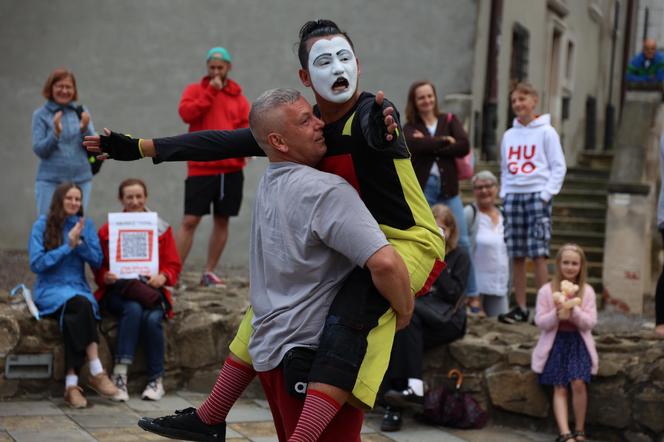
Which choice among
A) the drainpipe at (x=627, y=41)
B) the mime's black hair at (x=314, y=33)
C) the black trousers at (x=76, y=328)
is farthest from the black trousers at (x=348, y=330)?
the drainpipe at (x=627, y=41)

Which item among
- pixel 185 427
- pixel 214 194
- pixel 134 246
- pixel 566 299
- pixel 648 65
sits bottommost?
pixel 185 427

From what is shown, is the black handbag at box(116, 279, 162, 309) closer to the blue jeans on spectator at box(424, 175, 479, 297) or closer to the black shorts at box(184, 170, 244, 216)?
the black shorts at box(184, 170, 244, 216)

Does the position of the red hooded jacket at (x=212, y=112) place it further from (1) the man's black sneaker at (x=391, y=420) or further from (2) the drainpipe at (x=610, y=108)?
(2) the drainpipe at (x=610, y=108)

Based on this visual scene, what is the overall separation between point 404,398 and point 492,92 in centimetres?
890

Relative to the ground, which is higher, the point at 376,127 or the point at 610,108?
the point at 610,108

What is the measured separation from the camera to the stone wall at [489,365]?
22.4 ft

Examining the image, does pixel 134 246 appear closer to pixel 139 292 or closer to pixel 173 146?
pixel 139 292

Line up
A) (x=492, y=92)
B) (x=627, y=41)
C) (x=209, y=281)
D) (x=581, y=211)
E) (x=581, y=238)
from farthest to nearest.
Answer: (x=627, y=41), (x=492, y=92), (x=581, y=211), (x=581, y=238), (x=209, y=281)

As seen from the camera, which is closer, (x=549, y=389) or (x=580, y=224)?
(x=549, y=389)

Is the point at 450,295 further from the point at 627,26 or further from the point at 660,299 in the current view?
the point at 627,26

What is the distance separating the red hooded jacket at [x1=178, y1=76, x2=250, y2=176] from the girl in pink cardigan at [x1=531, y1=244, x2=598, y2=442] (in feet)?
8.74

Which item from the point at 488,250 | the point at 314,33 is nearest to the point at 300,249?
the point at 314,33

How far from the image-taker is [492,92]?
15.0 metres

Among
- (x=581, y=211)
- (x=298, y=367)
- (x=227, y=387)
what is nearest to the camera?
(x=298, y=367)
